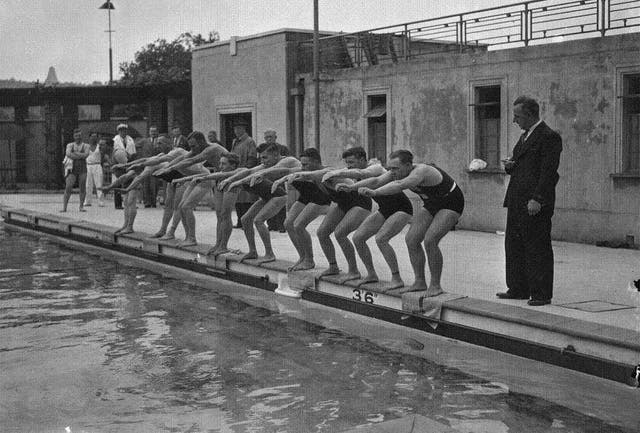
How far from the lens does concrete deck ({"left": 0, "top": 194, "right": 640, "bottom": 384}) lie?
27.9 ft

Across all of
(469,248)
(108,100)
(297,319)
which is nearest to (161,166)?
(469,248)

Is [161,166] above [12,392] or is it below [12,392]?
above

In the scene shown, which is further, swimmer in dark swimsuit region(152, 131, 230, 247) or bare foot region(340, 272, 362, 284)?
swimmer in dark swimsuit region(152, 131, 230, 247)

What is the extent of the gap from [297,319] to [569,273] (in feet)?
12.9

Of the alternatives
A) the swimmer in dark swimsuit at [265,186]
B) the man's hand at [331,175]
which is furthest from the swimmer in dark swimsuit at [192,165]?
the man's hand at [331,175]

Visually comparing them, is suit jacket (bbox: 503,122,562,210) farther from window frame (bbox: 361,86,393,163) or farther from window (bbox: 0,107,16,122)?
window (bbox: 0,107,16,122)

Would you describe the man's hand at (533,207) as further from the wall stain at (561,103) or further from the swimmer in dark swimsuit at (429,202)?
the wall stain at (561,103)

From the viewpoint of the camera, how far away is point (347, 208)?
1220 centimetres

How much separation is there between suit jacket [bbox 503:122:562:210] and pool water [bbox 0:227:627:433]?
7.65 ft

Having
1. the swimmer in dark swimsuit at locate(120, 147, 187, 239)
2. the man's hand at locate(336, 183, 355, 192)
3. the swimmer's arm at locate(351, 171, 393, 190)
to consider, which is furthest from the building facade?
the man's hand at locate(336, 183, 355, 192)

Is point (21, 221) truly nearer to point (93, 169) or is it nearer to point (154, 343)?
point (93, 169)

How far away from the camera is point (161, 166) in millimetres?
17438

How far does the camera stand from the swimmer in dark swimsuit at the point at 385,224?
11.0 m

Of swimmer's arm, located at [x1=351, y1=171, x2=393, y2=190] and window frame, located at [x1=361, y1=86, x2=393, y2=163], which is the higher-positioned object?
window frame, located at [x1=361, y1=86, x2=393, y2=163]
